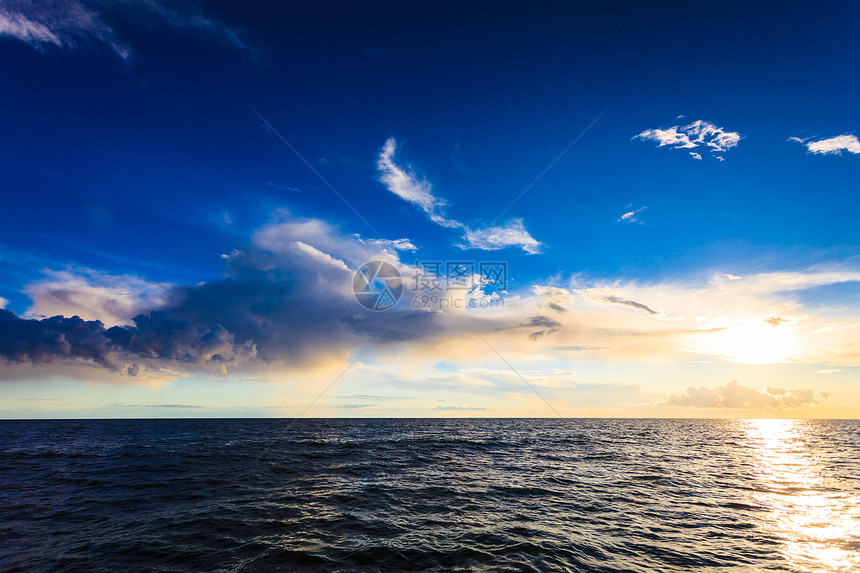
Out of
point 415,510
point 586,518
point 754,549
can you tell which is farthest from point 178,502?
point 754,549

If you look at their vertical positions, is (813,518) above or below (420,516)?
below

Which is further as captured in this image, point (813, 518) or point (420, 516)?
point (813, 518)

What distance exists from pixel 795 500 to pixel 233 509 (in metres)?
35.4

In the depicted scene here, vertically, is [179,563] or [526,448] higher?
[179,563]

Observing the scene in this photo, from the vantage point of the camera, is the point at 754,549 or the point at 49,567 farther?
the point at 754,549

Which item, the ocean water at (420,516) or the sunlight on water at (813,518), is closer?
the ocean water at (420,516)

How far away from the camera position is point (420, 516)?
19125mm

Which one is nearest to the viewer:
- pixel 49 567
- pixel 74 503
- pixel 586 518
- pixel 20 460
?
pixel 49 567

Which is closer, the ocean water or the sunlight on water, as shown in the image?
the ocean water

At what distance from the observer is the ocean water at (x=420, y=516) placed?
1390cm

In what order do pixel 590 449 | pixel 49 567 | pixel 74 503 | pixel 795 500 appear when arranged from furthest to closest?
pixel 590 449 → pixel 795 500 → pixel 74 503 → pixel 49 567

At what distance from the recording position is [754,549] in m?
15.4

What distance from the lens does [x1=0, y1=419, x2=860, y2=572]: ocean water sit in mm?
13898

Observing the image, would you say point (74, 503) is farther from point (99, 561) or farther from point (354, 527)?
point (354, 527)
